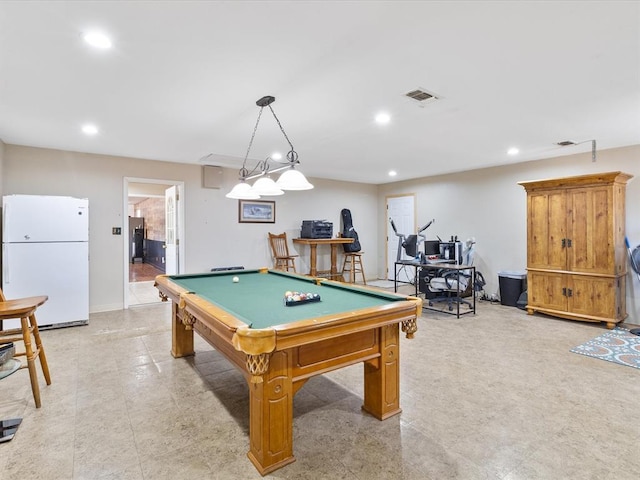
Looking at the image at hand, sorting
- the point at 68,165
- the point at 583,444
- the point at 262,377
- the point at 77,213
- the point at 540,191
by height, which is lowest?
the point at 583,444

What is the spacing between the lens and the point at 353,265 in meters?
7.47

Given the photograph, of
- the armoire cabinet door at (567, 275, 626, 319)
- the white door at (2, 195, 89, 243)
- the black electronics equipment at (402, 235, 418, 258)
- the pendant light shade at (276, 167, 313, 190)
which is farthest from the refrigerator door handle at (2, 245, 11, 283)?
the armoire cabinet door at (567, 275, 626, 319)

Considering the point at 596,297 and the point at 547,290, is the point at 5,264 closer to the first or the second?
the point at 547,290

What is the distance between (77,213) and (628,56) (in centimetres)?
575

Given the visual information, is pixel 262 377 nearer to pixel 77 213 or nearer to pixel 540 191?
pixel 77 213

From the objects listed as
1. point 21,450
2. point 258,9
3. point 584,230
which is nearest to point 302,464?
point 21,450

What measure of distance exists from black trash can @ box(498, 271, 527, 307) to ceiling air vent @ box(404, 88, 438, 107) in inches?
146

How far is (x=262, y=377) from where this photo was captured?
169 centimetres

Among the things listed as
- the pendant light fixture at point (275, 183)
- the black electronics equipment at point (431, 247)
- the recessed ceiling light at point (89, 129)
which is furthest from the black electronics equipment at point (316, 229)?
the recessed ceiling light at point (89, 129)

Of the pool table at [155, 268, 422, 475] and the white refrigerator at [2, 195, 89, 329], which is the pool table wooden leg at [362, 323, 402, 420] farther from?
the white refrigerator at [2, 195, 89, 329]

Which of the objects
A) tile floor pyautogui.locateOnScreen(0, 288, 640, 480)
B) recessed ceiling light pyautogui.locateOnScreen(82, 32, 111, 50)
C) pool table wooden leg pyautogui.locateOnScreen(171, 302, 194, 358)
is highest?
recessed ceiling light pyautogui.locateOnScreen(82, 32, 111, 50)

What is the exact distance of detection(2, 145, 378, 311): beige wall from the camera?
466 centimetres

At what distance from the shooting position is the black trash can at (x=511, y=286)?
5402 millimetres

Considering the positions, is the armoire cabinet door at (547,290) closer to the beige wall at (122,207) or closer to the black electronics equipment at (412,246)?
the black electronics equipment at (412,246)
